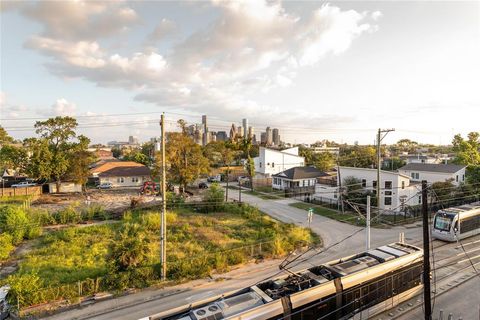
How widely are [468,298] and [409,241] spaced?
10495 mm

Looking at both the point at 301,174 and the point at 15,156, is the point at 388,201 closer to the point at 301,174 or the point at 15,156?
the point at 301,174

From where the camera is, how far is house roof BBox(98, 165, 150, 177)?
57.7 meters

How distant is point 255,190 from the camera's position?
56.1 meters

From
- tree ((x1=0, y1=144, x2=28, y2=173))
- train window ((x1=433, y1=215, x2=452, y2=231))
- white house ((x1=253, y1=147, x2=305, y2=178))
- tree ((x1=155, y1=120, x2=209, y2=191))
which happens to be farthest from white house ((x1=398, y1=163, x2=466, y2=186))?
tree ((x1=0, y1=144, x2=28, y2=173))

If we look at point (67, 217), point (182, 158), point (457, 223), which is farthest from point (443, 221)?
point (67, 217)

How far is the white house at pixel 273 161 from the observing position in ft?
219

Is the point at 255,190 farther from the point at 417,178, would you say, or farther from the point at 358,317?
the point at 358,317

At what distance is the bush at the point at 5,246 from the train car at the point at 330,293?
18958 millimetres

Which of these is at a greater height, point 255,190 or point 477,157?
point 477,157

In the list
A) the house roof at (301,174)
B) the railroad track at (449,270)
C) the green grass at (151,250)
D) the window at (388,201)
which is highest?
the house roof at (301,174)

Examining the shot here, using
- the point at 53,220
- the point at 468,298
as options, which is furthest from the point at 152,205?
the point at 468,298

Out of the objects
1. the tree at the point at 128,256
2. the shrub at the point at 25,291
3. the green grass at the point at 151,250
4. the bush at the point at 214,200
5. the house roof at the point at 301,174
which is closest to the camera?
the shrub at the point at 25,291

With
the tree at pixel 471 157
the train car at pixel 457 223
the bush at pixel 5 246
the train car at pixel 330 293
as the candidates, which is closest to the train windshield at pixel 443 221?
the train car at pixel 457 223

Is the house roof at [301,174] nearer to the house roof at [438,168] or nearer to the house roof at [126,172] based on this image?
the house roof at [438,168]
